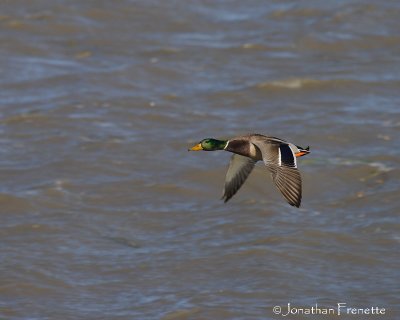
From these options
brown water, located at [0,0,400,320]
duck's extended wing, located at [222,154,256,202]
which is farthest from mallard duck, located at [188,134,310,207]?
brown water, located at [0,0,400,320]

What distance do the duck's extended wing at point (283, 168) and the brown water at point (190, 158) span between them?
1.43 m

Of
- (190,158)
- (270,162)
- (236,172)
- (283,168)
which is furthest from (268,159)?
(190,158)

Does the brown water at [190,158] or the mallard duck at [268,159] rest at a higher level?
the mallard duck at [268,159]

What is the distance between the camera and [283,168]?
8.28 m

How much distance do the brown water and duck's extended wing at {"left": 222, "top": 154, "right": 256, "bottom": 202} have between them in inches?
35.8

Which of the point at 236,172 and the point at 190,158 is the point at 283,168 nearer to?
the point at 236,172

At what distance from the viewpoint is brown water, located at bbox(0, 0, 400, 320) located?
9.71m

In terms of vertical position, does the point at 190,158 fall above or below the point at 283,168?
below

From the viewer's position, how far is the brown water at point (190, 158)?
9.71m

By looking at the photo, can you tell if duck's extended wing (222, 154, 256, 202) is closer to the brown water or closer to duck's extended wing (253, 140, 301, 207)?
duck's extended wing (253, 140, 301, 207)

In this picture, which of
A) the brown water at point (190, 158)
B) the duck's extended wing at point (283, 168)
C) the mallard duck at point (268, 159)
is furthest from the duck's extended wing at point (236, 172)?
the brown water at point (190, 158)

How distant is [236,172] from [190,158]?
310 cm

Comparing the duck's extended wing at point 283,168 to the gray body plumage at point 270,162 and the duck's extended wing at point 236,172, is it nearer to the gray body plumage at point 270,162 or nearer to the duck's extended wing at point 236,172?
the gray body plumage at point 270,162

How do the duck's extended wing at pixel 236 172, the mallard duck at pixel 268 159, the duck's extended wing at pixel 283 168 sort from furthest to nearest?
the duck's extended wing at pixel 236 172 < the mallard duck at pixel 268 159 < the duck's extended wing at pixel 283 168
